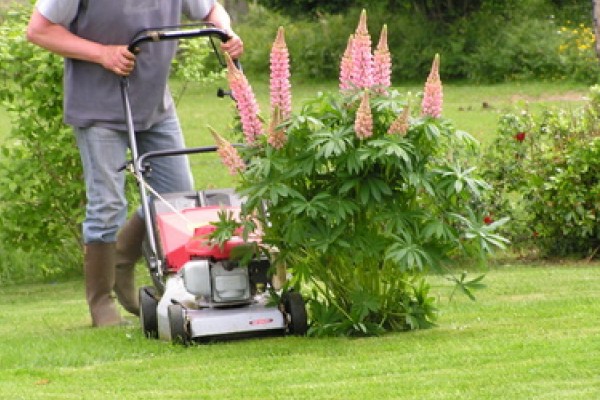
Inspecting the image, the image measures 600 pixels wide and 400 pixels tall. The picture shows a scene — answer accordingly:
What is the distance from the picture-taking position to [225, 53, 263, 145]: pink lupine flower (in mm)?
6672

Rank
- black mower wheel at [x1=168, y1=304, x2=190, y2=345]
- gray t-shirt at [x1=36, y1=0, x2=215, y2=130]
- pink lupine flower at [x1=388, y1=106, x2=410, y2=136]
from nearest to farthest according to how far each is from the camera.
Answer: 1. pink lupine flower at [x1=388, y1=106, x2=410, y2=136]
2. black mower wheel at [x1=168, y1=304, x2=190, y2=345]
3. gray t-shirt at [x1=36, y1=0, x2=215, y2=130]

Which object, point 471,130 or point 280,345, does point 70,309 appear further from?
point 471,130

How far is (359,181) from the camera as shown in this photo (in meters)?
6.66

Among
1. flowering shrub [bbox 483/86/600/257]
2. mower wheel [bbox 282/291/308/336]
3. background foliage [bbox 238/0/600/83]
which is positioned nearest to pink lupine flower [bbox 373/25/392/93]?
mower wheel [bbox 282/291/308/336]

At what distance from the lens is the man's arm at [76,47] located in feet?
24.4

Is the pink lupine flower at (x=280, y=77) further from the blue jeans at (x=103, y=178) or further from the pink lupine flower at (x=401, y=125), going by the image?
the blue jeans at (x=103, y=178)

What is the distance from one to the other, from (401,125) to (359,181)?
12.1 inches

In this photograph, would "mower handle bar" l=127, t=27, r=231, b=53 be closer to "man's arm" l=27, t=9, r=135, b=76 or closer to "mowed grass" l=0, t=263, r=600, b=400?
"man's arm" l=27, t=9, r=135, b=76

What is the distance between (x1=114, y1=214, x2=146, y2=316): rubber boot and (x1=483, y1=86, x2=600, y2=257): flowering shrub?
9.76 ft

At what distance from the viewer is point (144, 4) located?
7750 mm

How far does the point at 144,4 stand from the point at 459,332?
227 cm

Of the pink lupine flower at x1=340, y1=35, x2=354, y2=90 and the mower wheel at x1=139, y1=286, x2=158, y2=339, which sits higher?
the pink lupine flower at x1=340, y1=35, x2=354, y2=90

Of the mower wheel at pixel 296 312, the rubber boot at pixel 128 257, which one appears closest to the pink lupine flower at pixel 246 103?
the mower wheel at pixel 296 312

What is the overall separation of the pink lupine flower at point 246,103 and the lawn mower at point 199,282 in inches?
15.1
